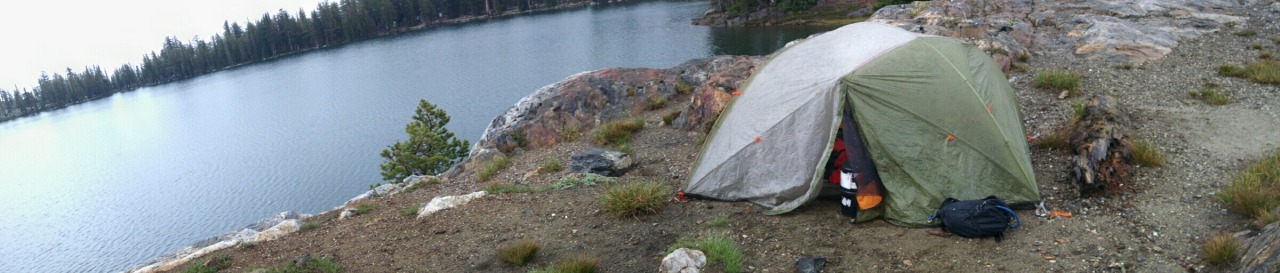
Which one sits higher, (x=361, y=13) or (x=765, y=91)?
(x=361, y=13)

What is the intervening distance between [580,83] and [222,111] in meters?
51.3

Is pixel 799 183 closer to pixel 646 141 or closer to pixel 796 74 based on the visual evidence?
pixel 796 74

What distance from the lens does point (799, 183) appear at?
8.72 m

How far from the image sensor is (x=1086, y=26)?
61.9 feet

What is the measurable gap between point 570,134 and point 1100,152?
1186 centimetres

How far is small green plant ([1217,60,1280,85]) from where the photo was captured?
12469 millimetres

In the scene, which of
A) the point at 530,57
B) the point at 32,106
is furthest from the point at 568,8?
the point at 32,106

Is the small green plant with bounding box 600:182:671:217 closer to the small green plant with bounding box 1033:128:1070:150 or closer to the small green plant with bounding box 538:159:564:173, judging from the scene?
the small green plant with bounding box 538:159:564:173

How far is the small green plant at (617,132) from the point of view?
51.8 feet

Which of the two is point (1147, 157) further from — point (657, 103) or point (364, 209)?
point (657, 103)

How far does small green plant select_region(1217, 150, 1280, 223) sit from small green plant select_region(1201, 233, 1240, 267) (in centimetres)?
78

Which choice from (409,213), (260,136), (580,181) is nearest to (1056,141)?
(580,181)

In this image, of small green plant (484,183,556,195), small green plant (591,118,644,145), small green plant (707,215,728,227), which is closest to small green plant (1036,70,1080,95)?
small green plant (591,118,644,145)

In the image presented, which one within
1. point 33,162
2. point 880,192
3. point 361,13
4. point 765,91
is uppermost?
point 361,13
